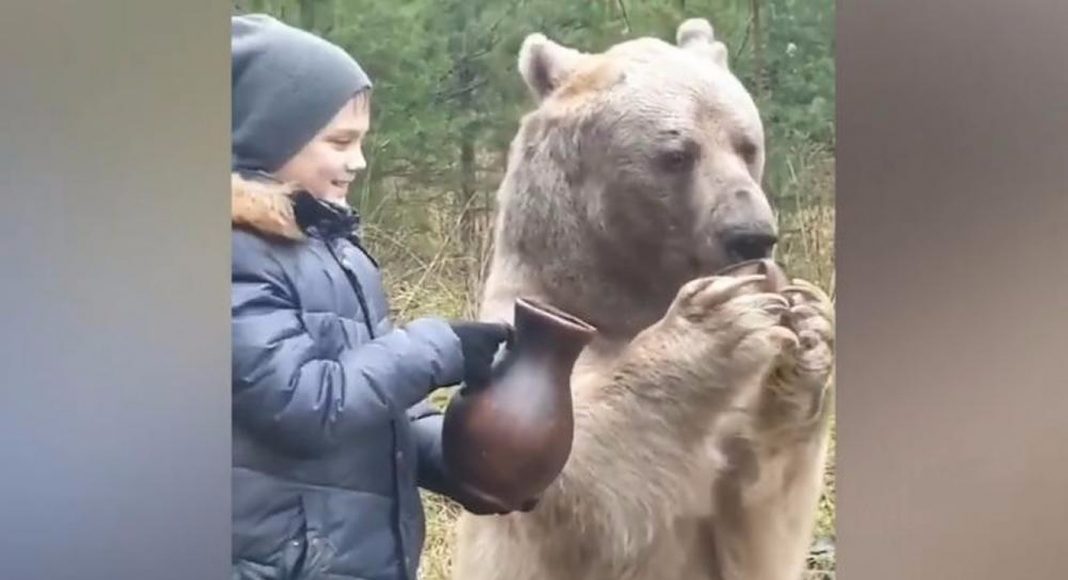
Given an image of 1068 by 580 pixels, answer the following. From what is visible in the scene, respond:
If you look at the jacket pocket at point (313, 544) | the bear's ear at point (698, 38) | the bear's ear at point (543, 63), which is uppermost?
the bear's ear at point (698, 38)

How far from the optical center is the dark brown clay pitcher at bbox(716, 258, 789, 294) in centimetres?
186

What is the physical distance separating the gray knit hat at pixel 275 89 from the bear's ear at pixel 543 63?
0.25 m

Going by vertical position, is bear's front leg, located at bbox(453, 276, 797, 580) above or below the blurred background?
below

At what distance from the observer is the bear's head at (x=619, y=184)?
1.84 metres

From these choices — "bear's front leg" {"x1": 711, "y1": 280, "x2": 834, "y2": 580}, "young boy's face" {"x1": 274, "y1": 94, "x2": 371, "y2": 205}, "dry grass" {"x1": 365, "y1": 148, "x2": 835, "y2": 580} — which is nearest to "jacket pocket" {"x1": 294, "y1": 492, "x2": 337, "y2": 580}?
"dry grass" {"x1": 365, "y1": 148, "x2": 835, "y2": 580}

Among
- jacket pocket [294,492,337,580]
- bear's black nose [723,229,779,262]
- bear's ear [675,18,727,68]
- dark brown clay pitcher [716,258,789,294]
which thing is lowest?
jacket pocket [294,492,337,580]

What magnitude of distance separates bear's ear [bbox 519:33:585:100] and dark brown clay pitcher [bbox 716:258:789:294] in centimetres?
35

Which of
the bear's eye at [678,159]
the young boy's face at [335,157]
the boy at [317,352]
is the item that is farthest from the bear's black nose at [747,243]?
the young boy's face at [335,157]

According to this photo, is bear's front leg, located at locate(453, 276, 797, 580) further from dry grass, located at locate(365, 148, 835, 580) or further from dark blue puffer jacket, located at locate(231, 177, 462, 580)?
dark blue puffer jacket, located at locate(231, 177, 462, 580)

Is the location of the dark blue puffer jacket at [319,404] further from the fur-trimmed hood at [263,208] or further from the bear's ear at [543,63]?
the bear's ear at [543,63]
